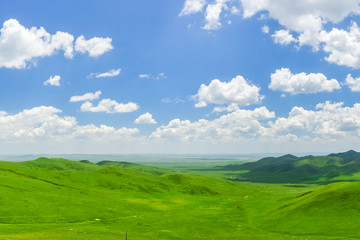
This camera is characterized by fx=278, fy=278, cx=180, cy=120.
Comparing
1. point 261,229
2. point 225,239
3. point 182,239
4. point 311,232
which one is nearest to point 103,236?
point 182,239

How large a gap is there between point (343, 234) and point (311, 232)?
733cm

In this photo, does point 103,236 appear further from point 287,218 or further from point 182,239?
point 287,218

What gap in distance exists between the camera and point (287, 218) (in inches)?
3147

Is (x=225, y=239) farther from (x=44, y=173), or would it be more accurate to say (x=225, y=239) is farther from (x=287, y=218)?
(x=44, y=173)

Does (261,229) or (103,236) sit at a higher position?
(103,236)

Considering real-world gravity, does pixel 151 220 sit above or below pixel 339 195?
below

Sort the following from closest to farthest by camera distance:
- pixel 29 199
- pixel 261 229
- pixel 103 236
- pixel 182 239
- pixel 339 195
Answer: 1. pixel 103 236
2. pixel 182 239
3. pixel 261 229
4. pixel 339 195
5. pixel 29 199

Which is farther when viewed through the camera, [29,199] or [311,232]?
[29,199]

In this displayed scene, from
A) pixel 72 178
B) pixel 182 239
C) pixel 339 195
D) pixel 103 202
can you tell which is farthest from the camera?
pixel 72 178

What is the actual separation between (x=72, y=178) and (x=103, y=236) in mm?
135331

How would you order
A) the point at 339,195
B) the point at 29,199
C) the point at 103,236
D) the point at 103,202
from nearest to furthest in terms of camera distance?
the point at 103,236, the point at 339,195, the point at 29,199, the point at 103,202

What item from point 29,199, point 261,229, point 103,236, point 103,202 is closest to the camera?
point 103,236

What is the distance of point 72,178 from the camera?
179375mm

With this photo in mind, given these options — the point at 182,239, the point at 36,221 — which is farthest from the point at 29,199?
the point at 182,239
